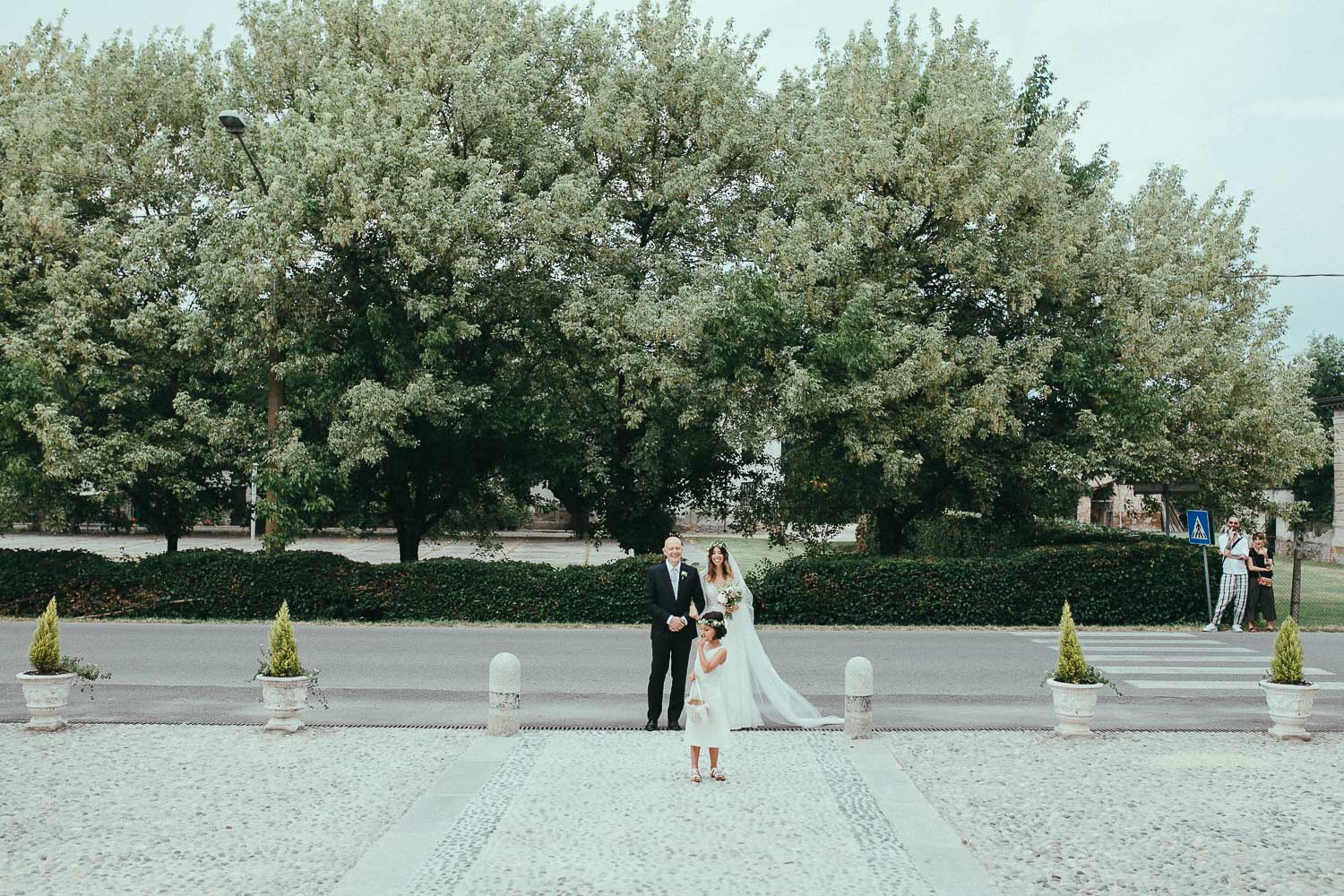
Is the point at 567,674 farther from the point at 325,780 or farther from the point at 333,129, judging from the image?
the point at 333,129

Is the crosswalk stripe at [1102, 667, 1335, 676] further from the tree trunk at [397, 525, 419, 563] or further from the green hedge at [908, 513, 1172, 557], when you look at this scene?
the tree trunk at [397, 525, 419, 563]

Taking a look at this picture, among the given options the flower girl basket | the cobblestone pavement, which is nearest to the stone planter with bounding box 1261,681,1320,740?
the cobblestone pavement

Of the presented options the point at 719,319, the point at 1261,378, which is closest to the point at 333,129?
the point at 719,319

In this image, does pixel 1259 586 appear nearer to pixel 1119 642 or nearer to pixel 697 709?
pixel 1119 642

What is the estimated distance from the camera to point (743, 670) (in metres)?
10.5

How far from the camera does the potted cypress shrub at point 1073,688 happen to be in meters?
10.0

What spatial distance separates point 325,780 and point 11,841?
7.10 feet

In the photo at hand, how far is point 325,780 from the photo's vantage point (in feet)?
27.5

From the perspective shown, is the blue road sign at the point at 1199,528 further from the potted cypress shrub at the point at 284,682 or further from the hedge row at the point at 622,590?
the potted cypress shrub at the point at 284,682

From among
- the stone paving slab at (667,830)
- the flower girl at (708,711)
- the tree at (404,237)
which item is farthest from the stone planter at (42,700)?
the tree at (404,237)

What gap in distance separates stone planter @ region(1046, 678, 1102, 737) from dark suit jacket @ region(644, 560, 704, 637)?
3.60m

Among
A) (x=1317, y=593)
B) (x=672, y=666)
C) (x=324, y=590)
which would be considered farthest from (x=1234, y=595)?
(x=324, y=590)

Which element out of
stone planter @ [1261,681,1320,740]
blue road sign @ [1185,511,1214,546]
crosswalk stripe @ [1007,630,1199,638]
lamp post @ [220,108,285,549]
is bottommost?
crosswalk stripe @ [1007,630,1199,638]

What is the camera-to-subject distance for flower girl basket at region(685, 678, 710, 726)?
27.2 ft
